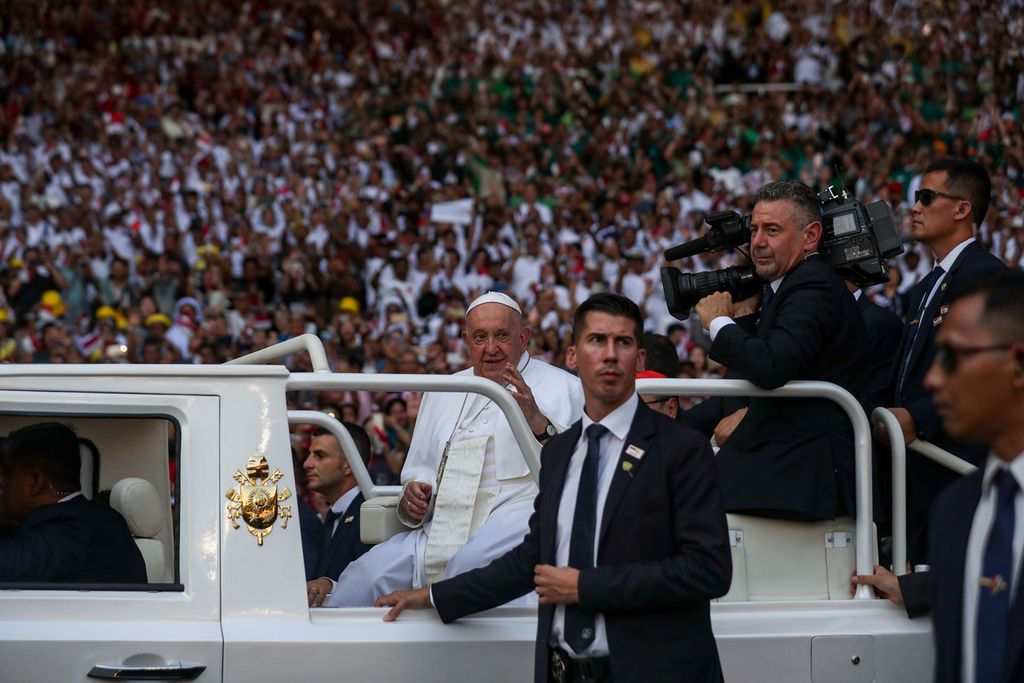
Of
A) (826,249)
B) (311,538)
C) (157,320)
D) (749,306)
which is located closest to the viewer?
(826,249)

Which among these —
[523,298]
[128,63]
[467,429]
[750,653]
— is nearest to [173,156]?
[128,63]

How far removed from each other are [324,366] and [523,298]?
11.9 metres

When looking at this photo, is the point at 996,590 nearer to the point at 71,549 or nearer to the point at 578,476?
the point at 578,476

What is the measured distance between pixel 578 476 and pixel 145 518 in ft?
4.54

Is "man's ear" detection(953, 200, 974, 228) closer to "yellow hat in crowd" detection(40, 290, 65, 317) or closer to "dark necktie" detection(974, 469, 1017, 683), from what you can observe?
"dark necktie" detection(974, 469, 1017, 683)

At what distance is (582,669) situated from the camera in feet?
11.5

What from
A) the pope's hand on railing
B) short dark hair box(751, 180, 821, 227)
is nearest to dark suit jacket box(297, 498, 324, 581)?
the pope's hand on railing

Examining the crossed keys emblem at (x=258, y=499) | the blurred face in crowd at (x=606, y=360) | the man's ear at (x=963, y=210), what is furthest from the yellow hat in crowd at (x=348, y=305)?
the blurred face in crowd at (x=606, y=360)

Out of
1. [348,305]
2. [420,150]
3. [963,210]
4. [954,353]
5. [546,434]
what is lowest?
[546,434]

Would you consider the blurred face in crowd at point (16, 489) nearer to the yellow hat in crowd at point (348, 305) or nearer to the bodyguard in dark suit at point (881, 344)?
the bodyguard in dark suit at point (881, 344)

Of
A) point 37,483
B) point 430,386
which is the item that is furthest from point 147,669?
point 430,386

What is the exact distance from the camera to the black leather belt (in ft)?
11.5

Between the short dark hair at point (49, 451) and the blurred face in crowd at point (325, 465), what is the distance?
208 centimetres

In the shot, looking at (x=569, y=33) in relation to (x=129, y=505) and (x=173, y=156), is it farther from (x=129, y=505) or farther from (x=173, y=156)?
(x=129, y=505)
